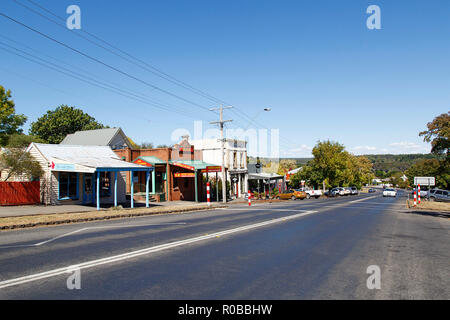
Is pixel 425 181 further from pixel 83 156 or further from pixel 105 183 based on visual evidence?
pixel 83 156

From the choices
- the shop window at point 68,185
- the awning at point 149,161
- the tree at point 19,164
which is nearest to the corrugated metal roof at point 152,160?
the awning at point 149,161

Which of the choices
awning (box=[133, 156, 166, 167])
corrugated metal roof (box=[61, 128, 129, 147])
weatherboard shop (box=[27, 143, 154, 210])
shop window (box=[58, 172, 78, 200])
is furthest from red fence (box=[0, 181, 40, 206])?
corrugated metal roof (box=[61, 128, 129, 147])

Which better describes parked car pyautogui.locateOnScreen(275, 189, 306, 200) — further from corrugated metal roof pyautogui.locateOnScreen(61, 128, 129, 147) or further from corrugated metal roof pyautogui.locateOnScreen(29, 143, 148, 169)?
corrugated metal roof pyautogui.locateOnScreen(29, 143, 148, 169)

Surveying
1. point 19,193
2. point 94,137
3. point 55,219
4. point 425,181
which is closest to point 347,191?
point 425,181

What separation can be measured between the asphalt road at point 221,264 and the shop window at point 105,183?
13.6m

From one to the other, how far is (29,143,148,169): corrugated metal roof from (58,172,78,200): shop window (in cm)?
113

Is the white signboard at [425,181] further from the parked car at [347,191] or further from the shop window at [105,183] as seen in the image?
the shop window at [105,183]

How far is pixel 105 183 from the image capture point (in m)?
25.4

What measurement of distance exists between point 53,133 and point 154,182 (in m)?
34.1

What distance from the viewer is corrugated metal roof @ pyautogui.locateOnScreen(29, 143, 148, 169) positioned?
21.5 m
